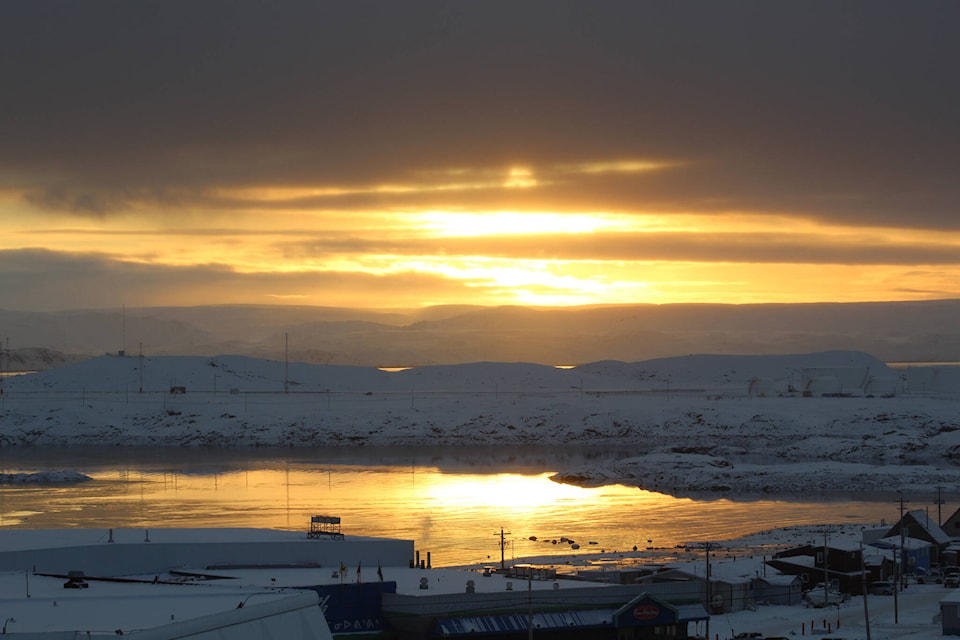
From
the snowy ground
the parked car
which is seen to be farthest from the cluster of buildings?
the snowy ground

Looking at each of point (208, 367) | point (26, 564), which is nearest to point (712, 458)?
point (26, 564)

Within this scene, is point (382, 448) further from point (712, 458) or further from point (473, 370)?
point (473, 370)

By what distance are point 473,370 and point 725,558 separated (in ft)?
442

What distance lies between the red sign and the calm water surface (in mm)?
11038

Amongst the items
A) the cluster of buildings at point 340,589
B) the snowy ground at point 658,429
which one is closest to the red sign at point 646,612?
the cluster of buildings at point 340,589

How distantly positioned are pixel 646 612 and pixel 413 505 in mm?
25719

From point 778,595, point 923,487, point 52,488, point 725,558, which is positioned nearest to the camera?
point 778,595

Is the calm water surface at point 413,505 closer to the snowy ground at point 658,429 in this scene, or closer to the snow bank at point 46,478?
the snow bank at point 46,478

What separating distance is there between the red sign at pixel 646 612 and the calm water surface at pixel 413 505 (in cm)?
1104

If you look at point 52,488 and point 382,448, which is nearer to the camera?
point 52,488

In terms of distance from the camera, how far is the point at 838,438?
3649 inches

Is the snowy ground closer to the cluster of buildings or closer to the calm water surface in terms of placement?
the cluster of buildings

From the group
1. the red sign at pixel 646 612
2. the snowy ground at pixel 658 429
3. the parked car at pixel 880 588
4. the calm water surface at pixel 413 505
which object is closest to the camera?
the red sign at pixel 646 612

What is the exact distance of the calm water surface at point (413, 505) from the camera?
50281mm
